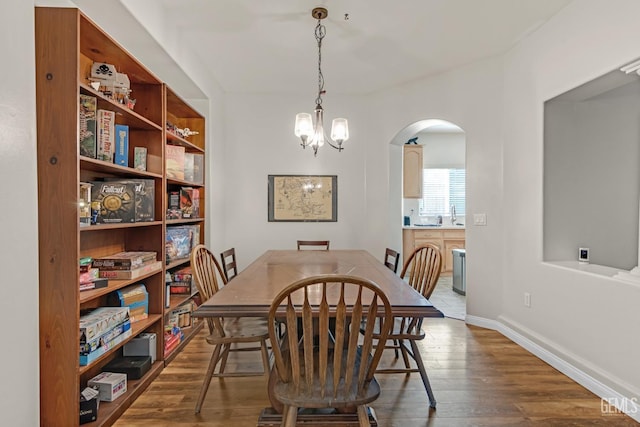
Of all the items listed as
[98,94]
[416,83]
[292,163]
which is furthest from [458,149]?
[98,94]

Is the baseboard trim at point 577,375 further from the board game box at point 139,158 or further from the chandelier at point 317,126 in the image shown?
the board game box at point 139,158

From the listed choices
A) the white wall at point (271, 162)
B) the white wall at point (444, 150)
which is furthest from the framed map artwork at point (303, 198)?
the white wall at point (444, 150)

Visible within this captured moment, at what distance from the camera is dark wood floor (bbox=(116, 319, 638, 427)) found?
6.28 ft

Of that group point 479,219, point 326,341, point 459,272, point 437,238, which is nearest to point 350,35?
point 479,219

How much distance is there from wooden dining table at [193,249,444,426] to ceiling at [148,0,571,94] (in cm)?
188

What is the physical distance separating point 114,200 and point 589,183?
343cm

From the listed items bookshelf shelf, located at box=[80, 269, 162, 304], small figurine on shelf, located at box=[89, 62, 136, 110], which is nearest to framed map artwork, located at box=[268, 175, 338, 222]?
bookshelf shelf, located at box=[80, 269, 162, 304]

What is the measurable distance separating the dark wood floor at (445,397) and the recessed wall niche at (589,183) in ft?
3.20

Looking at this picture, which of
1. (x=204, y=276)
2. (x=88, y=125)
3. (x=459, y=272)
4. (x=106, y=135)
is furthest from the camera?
(x=459, y=272)

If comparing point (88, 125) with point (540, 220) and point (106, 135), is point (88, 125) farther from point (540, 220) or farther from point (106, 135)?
point (540, 220)

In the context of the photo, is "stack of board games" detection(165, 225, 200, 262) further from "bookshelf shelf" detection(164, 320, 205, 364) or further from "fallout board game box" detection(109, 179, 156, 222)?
"bookshelf shelf" detection(164, 320, 205, 364)

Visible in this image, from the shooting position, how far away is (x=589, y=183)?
2.77 metres

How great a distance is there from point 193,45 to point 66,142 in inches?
75.8

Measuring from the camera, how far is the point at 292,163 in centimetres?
447
